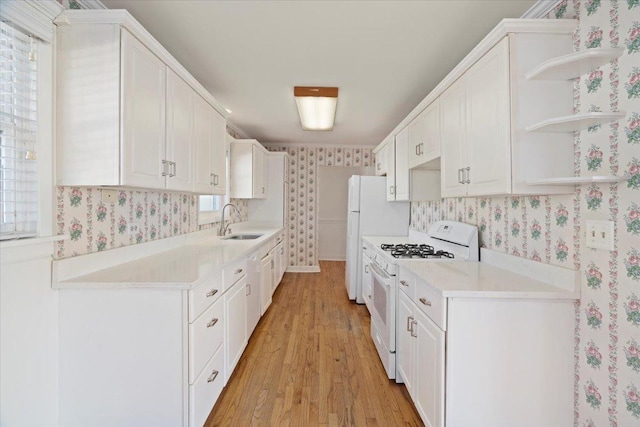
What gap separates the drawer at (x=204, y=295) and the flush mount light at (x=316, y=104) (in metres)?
1.83

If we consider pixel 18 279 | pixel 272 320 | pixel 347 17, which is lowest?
pixel 272 320

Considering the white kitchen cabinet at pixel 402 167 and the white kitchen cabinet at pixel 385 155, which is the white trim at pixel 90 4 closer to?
the white kitchen cabinet at pixel 402 167

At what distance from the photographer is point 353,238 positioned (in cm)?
403

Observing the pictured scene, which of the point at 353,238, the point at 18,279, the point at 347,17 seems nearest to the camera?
the point at 18,279

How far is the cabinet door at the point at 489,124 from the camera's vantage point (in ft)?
4.91

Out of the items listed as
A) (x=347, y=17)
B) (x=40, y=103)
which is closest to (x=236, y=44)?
(x=347, y=17)

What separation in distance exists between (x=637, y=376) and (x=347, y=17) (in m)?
2.11

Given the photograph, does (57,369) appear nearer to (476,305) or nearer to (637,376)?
(476,305)

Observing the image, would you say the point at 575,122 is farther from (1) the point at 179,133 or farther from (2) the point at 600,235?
(1) the point at 179,133

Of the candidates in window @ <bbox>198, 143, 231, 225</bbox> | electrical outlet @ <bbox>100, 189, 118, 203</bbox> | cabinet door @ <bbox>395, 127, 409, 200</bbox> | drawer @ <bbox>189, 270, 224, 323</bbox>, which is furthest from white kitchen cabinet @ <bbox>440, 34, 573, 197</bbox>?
window @ <bbox>198, 143, 231, 225</bbox>

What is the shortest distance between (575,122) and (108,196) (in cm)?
236

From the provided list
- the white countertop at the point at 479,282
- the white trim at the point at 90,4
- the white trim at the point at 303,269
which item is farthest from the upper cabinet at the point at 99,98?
the white trim at the point at 303,269

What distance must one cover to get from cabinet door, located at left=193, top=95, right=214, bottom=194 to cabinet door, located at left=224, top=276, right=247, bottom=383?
0.79m

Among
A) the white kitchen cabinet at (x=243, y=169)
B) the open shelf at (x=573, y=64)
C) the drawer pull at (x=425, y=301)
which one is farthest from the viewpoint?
the white kitchen cabinet at (x=243, y=169)
